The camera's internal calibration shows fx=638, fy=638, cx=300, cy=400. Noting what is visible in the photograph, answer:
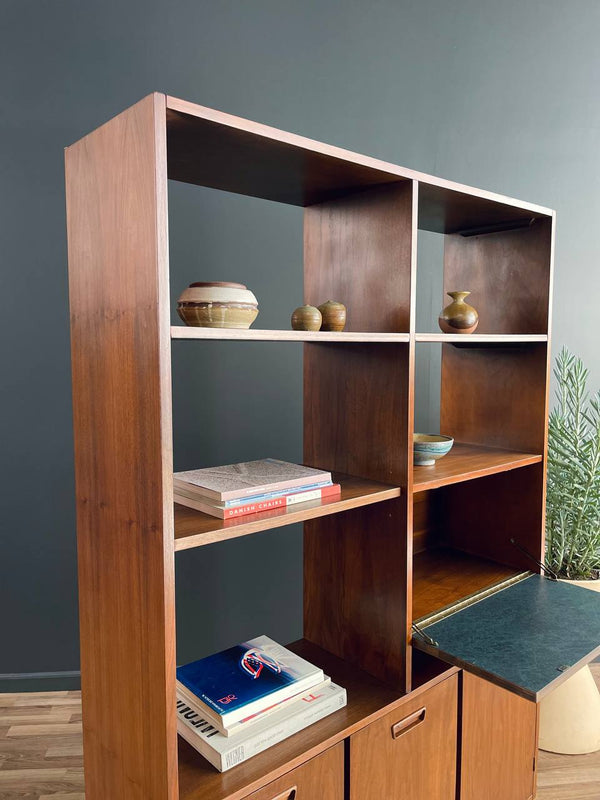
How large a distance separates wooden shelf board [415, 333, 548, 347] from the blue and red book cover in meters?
0.84

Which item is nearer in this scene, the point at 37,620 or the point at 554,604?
the point at 554,604

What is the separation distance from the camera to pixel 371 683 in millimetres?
1603

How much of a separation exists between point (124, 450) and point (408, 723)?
977 millimetres

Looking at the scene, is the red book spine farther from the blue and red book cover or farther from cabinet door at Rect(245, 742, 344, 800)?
cabinet door at Rect(245, 742, 344, 800)

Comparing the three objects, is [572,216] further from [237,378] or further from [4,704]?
[4,704]

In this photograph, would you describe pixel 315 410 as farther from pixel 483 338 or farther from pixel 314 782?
pixel 314 782

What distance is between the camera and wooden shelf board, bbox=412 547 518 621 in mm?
1801

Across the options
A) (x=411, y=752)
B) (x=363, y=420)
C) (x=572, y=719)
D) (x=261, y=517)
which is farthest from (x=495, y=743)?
(x=261, y=517)

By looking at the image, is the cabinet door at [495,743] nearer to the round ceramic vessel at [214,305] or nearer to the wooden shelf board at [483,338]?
the wooden shelf board at [483,338]

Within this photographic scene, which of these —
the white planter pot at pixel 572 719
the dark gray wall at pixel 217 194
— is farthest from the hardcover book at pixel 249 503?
the white planter pot at pixel 572 719

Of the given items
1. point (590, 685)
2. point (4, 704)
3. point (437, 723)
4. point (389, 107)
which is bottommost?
point (4, 704)

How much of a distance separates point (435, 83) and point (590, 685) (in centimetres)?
251

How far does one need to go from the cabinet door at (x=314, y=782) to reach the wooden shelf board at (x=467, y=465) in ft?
2.04

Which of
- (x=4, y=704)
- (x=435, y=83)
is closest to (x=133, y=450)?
(x=4, y=704)
